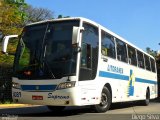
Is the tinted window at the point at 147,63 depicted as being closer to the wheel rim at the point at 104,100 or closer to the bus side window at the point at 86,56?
the wheel rim at the point at 104,100

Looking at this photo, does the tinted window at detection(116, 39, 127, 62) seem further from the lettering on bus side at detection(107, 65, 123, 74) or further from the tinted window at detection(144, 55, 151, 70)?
the tinted window at detection(144, 55, 151, 70)

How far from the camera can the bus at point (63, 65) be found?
42.0ft

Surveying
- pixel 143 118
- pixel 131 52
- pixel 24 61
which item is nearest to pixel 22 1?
pixel 131 52

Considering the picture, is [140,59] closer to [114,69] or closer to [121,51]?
[121,51]

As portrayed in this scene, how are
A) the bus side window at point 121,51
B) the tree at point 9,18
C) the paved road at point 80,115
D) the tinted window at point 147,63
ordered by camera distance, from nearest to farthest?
the paved road at point 80,115 → the bus side window at point 121,51 → the tinted window at point 147,63 → the tree at point 9,18

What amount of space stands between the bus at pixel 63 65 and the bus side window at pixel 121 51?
1.52 meters

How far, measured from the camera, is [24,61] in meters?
13.8

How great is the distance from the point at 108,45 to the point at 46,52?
128 inches

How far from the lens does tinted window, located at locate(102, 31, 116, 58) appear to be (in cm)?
1509

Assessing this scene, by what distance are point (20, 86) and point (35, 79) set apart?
654 millimetres

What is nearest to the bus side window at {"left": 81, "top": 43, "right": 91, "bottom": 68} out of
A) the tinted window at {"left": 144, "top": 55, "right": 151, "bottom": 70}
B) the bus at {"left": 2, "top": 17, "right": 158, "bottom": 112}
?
the bus at {"left": 2, "top": 17, "right": 158, "bottom": 112}

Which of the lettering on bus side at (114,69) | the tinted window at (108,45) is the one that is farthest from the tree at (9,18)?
the tinted window at (108,45)

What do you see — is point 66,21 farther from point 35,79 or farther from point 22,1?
point 22,1

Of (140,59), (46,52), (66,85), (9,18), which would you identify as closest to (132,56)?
(140,59)
